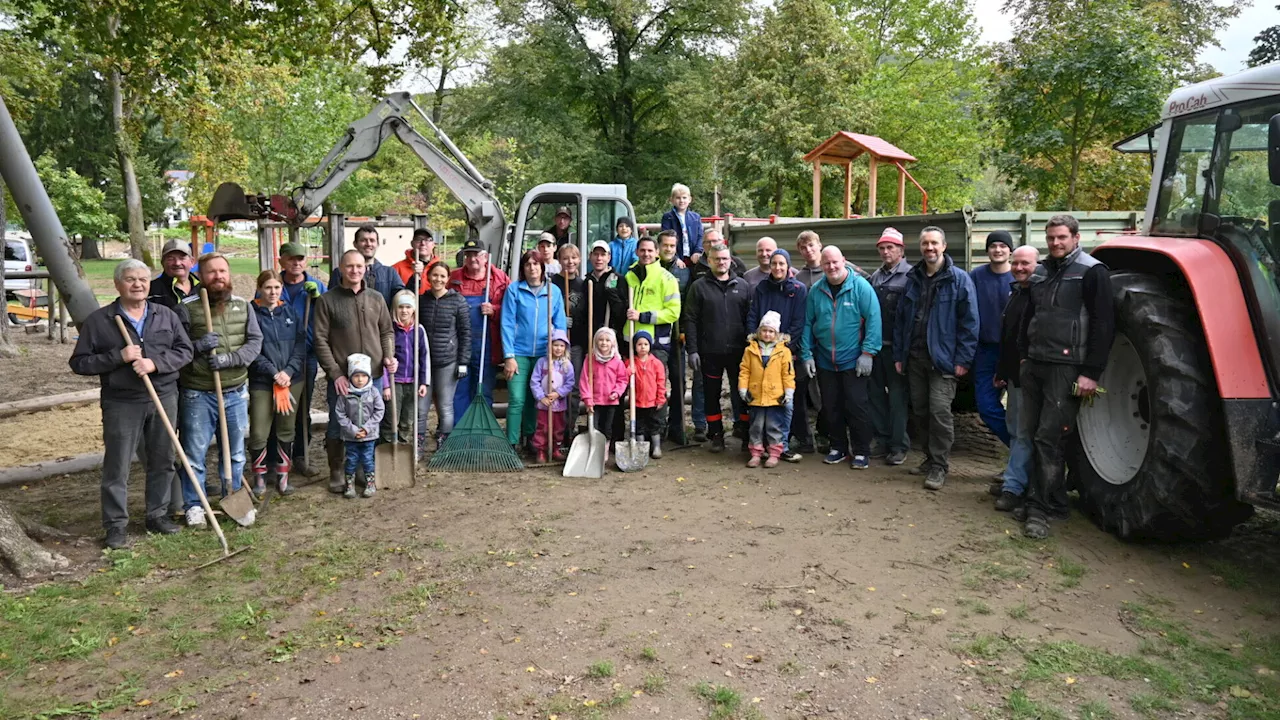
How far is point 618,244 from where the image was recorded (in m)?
8.55

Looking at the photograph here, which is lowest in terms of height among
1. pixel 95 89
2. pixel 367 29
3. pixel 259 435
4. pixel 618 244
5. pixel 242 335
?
pixel 259 435

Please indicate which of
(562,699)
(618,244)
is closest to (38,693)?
(562,699)

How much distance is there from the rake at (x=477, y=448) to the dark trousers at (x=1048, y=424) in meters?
3.69

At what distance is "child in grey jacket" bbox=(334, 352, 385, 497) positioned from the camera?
20.2 ft

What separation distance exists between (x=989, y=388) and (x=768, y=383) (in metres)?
1.61

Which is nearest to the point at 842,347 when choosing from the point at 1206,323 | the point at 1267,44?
the point at 1206,323

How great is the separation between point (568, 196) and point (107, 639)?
671 centimetres

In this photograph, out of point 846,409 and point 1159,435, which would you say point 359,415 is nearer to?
point 846,409

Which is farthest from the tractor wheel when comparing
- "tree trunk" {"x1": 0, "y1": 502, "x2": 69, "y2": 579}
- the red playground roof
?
the red playground roof

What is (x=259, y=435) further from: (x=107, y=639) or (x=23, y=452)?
(x=23, y=452)

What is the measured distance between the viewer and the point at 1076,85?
15.9 meters

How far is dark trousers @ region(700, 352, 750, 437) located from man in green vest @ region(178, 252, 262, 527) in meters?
3.45

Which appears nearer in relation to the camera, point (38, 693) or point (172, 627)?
point (38, 693)

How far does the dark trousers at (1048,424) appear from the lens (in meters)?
5.27
